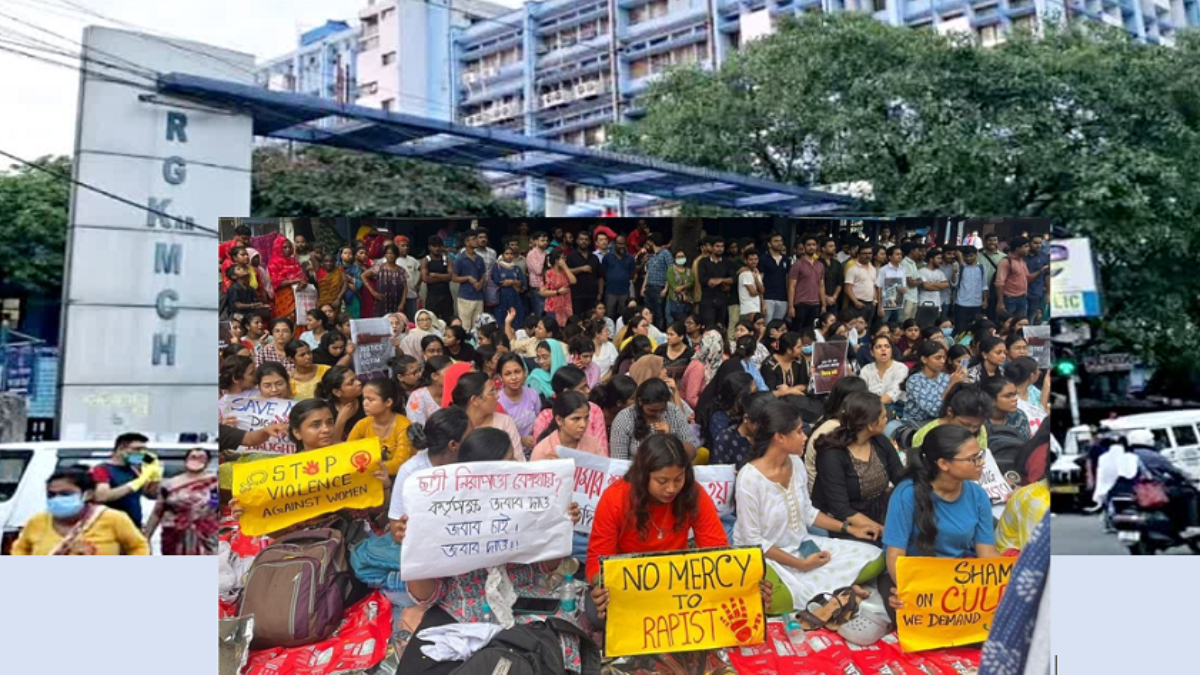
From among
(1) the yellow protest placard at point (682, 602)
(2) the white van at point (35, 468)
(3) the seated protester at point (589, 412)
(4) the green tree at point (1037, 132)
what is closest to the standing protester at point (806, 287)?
(3) the seated protester at point (589, 412)

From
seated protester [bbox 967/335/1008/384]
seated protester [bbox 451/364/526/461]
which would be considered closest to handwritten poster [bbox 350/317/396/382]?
seated protester [bbox 451/364/526/461]

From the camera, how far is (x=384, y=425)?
221 inches

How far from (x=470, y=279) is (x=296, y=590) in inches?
66.3

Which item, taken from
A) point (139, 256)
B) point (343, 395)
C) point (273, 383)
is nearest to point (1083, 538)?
point (343, 395)

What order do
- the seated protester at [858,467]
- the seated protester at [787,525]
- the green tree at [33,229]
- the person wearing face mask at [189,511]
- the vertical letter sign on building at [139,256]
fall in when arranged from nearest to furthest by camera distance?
1. the seated protester at [787,525]
2. the seated protester at [858,467]
3. the person wearing face mask at [189,511]
4. the vertical letter sign on building at [139,256]
5. the green tree at [33,229]

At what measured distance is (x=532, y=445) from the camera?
5734mm

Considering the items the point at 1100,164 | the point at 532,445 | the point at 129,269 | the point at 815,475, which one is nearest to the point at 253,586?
the point at 532,445

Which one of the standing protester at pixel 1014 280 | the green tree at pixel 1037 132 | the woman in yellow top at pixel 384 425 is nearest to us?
the woman in yellow top at pixel 384 425

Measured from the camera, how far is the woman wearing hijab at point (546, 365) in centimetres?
578

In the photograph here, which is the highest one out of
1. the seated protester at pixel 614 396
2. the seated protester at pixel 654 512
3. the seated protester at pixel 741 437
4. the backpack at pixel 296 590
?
the seated protester at pixel 614 396

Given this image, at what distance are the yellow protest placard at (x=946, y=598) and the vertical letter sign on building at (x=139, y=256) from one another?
10596 mm

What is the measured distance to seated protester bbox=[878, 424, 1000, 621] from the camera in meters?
5.74

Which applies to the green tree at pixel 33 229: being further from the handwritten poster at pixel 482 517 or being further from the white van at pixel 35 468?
the handwritten poster at pixel 482 517

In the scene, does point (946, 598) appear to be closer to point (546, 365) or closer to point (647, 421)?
point (647, 421)
